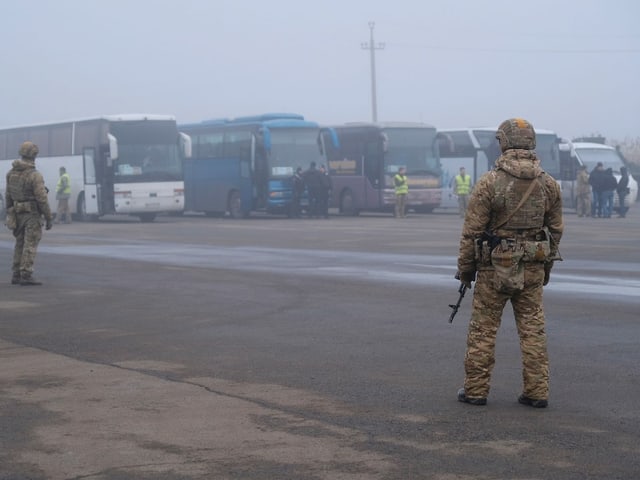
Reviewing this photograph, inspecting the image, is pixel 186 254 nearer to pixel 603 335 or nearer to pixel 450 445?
pixel 603 335

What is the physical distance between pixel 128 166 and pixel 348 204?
8.33 metres

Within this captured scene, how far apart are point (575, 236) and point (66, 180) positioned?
1760 centimetres

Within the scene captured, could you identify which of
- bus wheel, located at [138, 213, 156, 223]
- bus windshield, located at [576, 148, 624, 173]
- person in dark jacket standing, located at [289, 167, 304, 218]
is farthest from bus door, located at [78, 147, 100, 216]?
bus windshield, located at [576, 148, 624, 173]

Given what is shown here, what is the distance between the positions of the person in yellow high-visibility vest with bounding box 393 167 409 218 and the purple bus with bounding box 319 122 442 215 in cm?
113

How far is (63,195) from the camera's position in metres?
37.9

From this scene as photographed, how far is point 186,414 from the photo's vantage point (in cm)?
740

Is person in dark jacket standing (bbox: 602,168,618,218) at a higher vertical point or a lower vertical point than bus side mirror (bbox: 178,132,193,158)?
lower

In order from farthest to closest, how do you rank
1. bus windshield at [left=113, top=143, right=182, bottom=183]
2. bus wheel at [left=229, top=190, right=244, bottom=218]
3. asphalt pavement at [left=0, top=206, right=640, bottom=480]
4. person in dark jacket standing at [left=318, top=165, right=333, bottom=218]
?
bus wheel at [left=229, top=190, right=244, bottom=218]
person in dark jacket standing at [left=318, top=165, right=333, bottom=218]
bus windshield at [left=113, top=143, right=182, bottom=183]
asphalt pavement at [left=0, top=206, right=640, bottom=480]

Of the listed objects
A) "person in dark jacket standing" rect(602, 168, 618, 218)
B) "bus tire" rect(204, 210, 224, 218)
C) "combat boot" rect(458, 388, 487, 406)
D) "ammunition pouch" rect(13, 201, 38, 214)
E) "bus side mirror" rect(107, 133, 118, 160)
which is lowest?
"bus tire" rect(204, 210, 224, 218)

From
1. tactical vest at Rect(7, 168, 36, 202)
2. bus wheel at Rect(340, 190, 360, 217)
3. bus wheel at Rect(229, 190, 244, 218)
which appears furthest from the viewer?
bus wheel at Rect(340, 190, 360, 217)

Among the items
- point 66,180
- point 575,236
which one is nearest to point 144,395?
point 575,236

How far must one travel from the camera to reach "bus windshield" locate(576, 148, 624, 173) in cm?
4481

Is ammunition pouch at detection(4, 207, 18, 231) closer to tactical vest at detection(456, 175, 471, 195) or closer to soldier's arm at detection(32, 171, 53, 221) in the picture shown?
soldier's arm at detection(32, 171, 53, 221)

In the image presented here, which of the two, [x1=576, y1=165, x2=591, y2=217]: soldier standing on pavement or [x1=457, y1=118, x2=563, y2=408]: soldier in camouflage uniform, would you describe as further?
[x1=576, y1=165, x2=591, y2=217]: soldier standing on pavement
